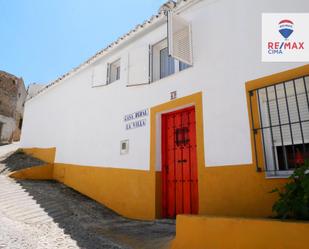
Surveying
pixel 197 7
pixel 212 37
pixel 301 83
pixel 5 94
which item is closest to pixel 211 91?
pixel 212 37

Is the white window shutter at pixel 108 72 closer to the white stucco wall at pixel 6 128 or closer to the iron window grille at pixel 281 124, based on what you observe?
the iron window grille at pixel 281 124

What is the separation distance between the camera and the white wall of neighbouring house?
4.65 metres

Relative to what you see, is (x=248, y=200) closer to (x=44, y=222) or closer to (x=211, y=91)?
(x=211, y=91)

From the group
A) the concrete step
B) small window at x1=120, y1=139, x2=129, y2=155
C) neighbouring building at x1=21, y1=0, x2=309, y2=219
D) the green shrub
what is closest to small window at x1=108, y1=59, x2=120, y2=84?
neighbouring building at x1=21, y1=0, x2=309, y2=219

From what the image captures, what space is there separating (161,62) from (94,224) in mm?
4195

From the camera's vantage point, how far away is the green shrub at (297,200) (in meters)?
2.79

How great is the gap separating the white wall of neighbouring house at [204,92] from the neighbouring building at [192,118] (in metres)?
0.02

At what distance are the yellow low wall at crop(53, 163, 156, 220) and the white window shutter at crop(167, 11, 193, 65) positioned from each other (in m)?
2.63

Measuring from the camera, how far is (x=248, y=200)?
419cm

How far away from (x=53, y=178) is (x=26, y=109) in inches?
236

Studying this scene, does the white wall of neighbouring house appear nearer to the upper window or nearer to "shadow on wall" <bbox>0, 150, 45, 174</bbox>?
the upper window

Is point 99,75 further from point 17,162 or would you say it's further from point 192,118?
point 17,162

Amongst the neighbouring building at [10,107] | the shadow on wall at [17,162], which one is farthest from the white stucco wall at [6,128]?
the shadow on wall at [17,162]

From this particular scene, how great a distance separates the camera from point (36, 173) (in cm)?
1001
